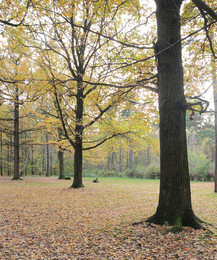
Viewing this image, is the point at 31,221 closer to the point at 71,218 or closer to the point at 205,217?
the point at 71,218

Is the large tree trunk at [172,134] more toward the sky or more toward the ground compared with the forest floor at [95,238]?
more toward the sky

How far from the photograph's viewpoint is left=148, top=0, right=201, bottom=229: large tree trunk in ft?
13.7

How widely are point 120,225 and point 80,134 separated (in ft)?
24.7

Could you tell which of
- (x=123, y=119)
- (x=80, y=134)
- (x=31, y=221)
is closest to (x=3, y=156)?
(x=80, y=134)

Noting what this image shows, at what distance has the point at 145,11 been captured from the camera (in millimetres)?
7730

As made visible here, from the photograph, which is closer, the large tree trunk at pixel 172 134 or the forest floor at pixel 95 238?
the forest floor at pixel 95 238

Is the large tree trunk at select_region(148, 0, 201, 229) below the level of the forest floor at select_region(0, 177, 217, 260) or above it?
above

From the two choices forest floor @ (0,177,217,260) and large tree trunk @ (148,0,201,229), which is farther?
large tree trunk @ (148,0,201,229)

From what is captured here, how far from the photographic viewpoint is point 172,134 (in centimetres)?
429

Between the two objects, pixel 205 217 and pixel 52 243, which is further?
pixel 205 217

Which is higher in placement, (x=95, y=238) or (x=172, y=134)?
(x=172, y=134)

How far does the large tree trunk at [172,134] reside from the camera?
4.18 meters

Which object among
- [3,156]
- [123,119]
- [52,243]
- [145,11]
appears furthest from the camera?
[3,156]

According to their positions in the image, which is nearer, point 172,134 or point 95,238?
point 95,238
